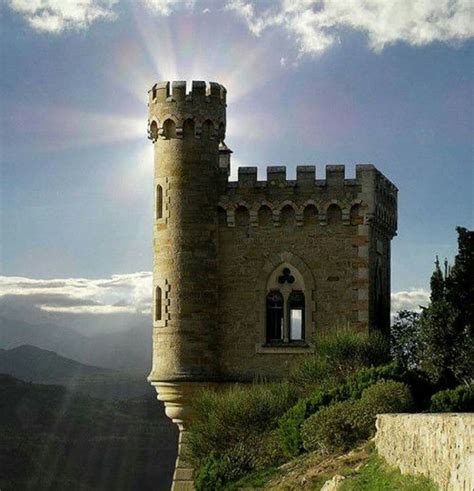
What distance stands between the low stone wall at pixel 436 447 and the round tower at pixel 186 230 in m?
12.3

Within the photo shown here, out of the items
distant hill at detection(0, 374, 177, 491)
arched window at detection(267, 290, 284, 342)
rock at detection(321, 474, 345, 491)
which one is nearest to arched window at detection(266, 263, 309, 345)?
arched window at detection(267, 290, 284, 342)

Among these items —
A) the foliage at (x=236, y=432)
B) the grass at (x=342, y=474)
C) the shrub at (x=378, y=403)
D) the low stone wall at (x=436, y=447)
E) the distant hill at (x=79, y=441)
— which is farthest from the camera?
the distant hill at (x=79, y=441)

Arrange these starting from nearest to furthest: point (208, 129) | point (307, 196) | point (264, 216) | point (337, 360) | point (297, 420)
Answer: point (297, 420) → point (337, 360) → point (307, 196) → point (208, 129) → point (264, 216)

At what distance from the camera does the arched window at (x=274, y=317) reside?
1423 inches

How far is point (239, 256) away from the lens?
3625cm

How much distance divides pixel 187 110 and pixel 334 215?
5235 mm

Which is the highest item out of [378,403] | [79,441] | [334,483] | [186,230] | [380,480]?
[186,230]

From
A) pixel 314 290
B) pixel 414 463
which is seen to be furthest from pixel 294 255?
pixel 414 463

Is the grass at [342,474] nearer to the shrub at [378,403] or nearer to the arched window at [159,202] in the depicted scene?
the shrub at [378,403]

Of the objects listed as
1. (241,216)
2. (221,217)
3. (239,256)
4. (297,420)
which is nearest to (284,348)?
(239,256)

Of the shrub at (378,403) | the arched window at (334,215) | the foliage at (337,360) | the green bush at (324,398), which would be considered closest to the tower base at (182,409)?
the foliage at (337,360)

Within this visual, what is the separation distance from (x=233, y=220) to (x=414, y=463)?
16.8 meters

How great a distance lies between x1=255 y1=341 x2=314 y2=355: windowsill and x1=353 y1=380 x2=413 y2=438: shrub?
18.8 ft

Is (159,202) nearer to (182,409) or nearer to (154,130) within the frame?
(154,130)
